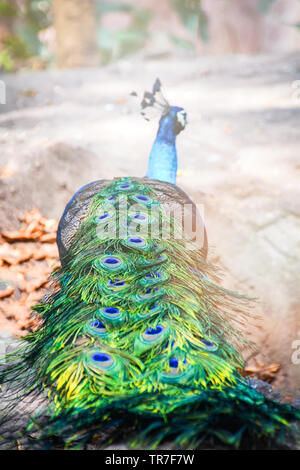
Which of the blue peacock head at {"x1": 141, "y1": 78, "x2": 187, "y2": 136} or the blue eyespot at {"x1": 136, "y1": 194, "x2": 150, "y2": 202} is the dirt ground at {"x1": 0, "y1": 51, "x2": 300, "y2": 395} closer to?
the blue peacock head at {"x1": 141, "y1": 78, "x2": 187, "y2": 136}

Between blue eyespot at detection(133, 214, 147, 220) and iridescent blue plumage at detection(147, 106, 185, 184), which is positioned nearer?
blue eyespot at detection(133, 214, 147, 220)

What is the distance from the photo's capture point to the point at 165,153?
2945mm

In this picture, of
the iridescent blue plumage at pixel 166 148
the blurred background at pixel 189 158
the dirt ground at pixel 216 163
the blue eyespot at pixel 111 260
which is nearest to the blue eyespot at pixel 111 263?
the blue eyespot at pixel 111 260

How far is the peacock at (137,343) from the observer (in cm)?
120

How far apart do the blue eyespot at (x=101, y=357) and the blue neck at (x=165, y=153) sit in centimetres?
170

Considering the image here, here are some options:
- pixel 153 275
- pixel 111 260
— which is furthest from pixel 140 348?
pixel 111 260

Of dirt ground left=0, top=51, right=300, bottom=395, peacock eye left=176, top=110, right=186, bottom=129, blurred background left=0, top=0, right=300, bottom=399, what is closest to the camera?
blurred background left=0, top=0, right=300, bottom=399

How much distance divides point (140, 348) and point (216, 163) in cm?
288

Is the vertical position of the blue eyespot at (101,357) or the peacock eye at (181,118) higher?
the peacock eye at (181,118)

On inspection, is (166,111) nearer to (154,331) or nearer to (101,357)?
(154,331)

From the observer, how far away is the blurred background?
267 cm

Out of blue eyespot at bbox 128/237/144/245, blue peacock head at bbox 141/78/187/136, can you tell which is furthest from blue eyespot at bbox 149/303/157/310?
blue peacock head at bbox 141/78/187/136

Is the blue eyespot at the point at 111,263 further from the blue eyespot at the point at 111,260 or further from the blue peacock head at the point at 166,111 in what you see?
the blue peacock head at the point at 166,111
